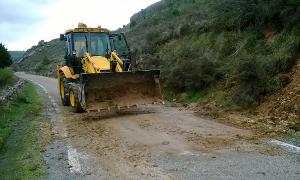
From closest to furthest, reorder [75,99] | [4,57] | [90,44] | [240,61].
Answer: [240,61]
[75,99]
[90,44]
[4,57]

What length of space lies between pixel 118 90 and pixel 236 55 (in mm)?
5036

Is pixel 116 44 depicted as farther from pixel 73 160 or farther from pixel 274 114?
pixel 73 160

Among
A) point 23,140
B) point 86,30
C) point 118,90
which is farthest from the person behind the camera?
point 86,30

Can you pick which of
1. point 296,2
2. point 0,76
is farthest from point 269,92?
point 0,76

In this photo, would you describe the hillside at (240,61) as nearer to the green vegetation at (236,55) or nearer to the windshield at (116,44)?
the green vegetation at (236,55)

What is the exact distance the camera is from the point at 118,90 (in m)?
14.5

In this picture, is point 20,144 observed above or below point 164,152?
below

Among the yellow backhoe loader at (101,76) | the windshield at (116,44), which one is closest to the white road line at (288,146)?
the yellow backhoe loader at (101,76)

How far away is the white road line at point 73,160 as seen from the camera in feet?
25.8

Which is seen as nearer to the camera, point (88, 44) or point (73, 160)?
point (73, 160)

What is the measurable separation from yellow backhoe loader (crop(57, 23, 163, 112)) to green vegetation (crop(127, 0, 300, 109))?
2.43 meters

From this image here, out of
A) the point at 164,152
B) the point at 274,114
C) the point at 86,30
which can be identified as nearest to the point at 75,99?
the point at 86,30

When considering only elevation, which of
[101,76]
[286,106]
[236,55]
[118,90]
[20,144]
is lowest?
[20,144]

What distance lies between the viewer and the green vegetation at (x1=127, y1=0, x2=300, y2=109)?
1365 centimetres
